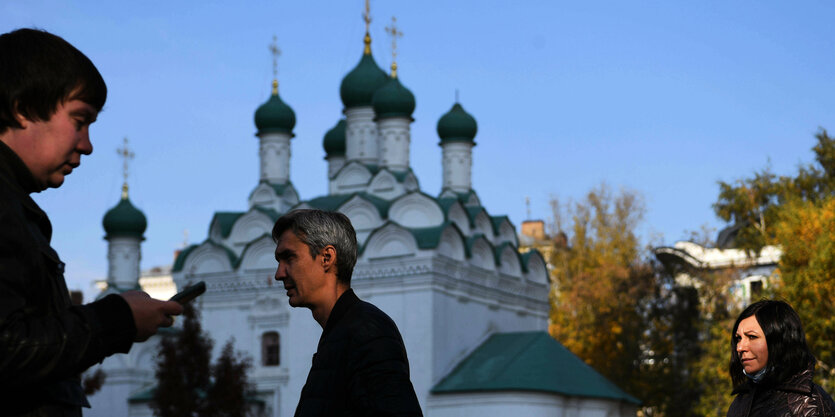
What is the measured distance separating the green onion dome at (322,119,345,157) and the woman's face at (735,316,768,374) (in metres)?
30.5

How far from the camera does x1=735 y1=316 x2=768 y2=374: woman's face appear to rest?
4.12m

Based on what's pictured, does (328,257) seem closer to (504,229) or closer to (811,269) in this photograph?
(811,269)

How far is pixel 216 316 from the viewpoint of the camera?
3092cm

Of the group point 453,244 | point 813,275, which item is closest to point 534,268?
point 453,244

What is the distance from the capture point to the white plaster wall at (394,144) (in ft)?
99.5

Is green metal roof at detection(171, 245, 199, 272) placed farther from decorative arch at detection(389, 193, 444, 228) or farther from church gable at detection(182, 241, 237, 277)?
decorative arch at detection(389, 193, 444, 228)

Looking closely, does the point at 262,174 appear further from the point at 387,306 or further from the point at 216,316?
the point at 387,306

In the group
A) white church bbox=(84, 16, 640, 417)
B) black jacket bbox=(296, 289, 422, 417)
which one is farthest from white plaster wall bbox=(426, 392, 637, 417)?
black jacket bbox=(296, 289, 422, 417)

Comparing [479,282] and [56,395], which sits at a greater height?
[479,282]

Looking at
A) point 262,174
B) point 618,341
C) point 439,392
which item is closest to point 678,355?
point 618,341

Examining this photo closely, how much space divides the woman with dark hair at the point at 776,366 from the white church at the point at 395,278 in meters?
22.9

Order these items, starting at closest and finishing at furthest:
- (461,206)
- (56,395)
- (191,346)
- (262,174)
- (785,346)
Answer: (56,395) → (785,346) → (191,346) → (461,206) → (262,174)

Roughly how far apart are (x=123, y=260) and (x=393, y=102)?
8682 millimetres

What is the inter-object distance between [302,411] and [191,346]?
79.0 feet
